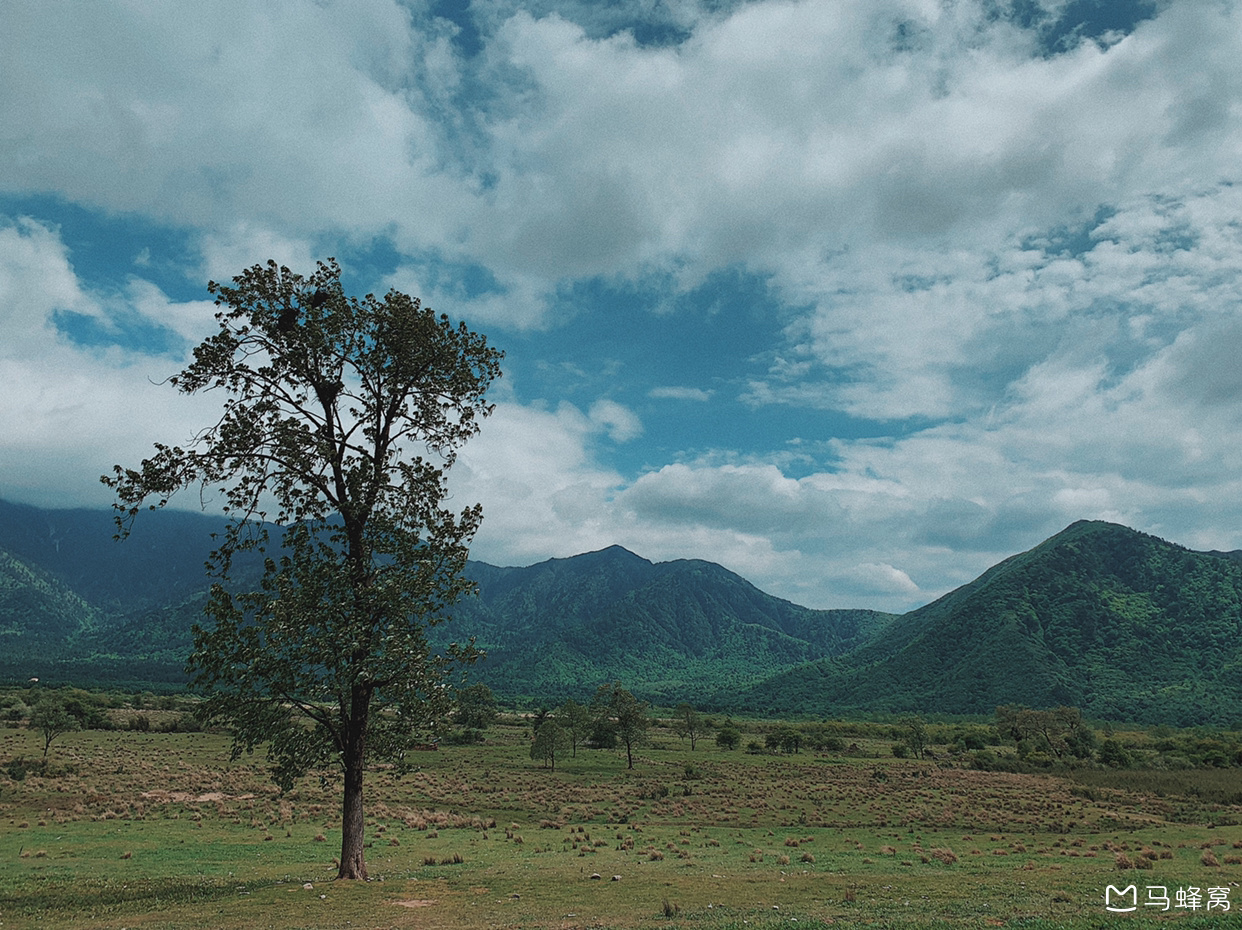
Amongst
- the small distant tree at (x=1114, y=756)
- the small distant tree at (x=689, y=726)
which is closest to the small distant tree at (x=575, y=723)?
the small distant tree at (x=689, y=726)

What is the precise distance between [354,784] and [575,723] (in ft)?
294

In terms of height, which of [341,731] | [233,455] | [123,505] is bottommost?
[341,731]

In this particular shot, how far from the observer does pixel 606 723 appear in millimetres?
106312

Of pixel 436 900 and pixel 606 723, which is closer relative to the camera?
pixel 436 900

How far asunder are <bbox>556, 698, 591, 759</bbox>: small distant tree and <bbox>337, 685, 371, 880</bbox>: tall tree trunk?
3307 inches

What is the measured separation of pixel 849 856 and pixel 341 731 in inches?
1181

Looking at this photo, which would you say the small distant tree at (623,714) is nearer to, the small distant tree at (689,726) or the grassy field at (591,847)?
the grassy field at (591,847)

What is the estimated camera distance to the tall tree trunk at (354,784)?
21.3m

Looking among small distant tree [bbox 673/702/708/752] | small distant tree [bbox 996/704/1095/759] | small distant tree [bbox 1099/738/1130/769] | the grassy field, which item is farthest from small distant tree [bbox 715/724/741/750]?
small distant tree [bbox 1099/738/1130/769]

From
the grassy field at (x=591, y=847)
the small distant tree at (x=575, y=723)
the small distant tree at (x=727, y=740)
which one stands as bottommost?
the small distant tree at (x=727, y=740)

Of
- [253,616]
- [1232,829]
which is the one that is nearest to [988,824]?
[1232,829]

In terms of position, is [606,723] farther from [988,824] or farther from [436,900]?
[436,900]

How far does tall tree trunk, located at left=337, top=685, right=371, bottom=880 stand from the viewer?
2130 cm

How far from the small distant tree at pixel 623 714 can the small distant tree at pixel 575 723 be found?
2.58 m
